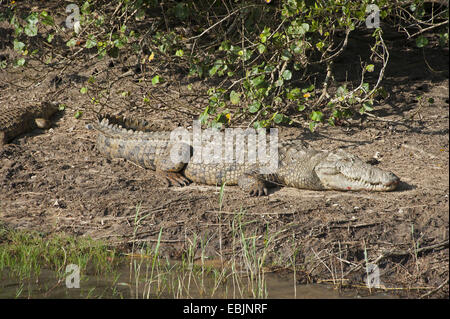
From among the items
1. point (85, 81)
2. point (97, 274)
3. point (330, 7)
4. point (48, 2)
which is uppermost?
point (48, 2)

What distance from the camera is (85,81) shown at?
313 inches

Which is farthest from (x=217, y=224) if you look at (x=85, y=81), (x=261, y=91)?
(x=85, y=81)

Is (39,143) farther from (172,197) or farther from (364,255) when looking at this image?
(364,255)

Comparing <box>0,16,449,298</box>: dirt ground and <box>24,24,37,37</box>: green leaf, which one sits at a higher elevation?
<box>24,24,37,37</box>: green leaf

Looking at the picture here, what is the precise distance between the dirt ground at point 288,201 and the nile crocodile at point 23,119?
0.11 metres

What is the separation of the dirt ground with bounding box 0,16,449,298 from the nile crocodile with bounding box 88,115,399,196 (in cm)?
12

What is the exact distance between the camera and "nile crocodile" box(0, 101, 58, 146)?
6496 mm

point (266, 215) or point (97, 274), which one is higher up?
point (266, 215)

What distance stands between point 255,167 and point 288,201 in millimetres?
689
